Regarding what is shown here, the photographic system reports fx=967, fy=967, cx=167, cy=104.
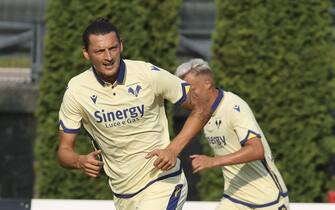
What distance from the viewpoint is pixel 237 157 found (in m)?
5.77

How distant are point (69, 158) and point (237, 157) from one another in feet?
3.45

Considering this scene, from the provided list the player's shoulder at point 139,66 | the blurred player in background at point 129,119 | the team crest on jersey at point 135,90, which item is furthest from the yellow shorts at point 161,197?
the player's shoulder at point 139,66

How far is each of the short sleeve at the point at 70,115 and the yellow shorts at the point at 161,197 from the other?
51 cm

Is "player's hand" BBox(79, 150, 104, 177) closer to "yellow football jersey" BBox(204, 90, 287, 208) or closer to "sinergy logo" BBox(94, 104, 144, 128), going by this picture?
"sinergy logo" BBox(94, 104, 144, 128)

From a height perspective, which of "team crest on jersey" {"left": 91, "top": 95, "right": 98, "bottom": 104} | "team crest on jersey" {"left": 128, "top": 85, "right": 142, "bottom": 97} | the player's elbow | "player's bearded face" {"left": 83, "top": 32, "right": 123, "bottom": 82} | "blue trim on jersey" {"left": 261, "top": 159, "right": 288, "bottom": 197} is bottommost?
"blue trim on jersey" {"left": 261, "top": 159, "right": 288, "bottom": 197}

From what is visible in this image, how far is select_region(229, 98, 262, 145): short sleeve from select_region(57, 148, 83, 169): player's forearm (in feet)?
3.92

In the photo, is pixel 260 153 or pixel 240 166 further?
pixel 240 166

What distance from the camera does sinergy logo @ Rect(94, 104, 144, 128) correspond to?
538 cm

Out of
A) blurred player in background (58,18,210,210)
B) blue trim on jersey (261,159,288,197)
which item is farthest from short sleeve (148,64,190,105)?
blue trim on jersey (261,159,288,197)

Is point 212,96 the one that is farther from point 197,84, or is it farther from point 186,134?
point 186,134

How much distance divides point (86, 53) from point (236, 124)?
4.03ft

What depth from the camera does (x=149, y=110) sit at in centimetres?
544

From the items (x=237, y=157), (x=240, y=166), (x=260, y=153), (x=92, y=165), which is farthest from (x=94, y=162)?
(x=240, y=166)

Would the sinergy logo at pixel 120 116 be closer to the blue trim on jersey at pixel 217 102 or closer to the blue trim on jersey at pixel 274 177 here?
the blue trim on jersey at pixel 217 102
